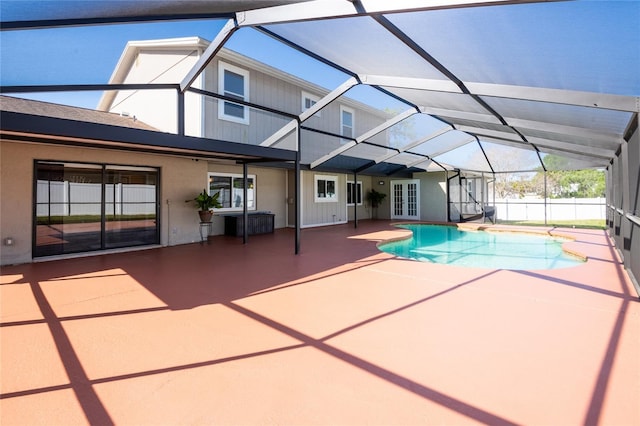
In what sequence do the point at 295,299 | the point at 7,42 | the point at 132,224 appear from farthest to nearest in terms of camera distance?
Result: the point at 132,224 < the point at 295,299 < the point at 7,42

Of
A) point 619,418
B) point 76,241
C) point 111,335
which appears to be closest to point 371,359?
point 619,418

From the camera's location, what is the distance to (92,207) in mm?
7938

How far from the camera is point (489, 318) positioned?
383 cm

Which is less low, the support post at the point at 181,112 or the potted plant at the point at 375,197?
the support post at the point at 181,112

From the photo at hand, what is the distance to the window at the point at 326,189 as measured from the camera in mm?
15023

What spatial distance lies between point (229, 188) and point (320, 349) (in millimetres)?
9357

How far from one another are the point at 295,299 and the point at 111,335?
2.16 m

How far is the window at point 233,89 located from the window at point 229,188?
2.26m

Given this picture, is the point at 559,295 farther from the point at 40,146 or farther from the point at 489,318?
the point at 40,146

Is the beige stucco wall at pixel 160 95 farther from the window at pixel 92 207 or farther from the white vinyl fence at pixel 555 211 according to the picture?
the white vinyl fence at pixel 555 211

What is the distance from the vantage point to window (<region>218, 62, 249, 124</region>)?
9.57 m

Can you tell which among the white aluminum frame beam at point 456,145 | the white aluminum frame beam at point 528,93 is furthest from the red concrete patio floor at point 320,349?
the white aluminum frame beam at point 456,145

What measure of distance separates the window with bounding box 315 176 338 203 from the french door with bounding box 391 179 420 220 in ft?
15.0

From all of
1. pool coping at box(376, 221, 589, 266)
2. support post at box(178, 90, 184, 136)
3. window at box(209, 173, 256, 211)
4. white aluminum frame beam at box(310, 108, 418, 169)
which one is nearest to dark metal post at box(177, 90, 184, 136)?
support post at box(178, 90, 184, 136)
